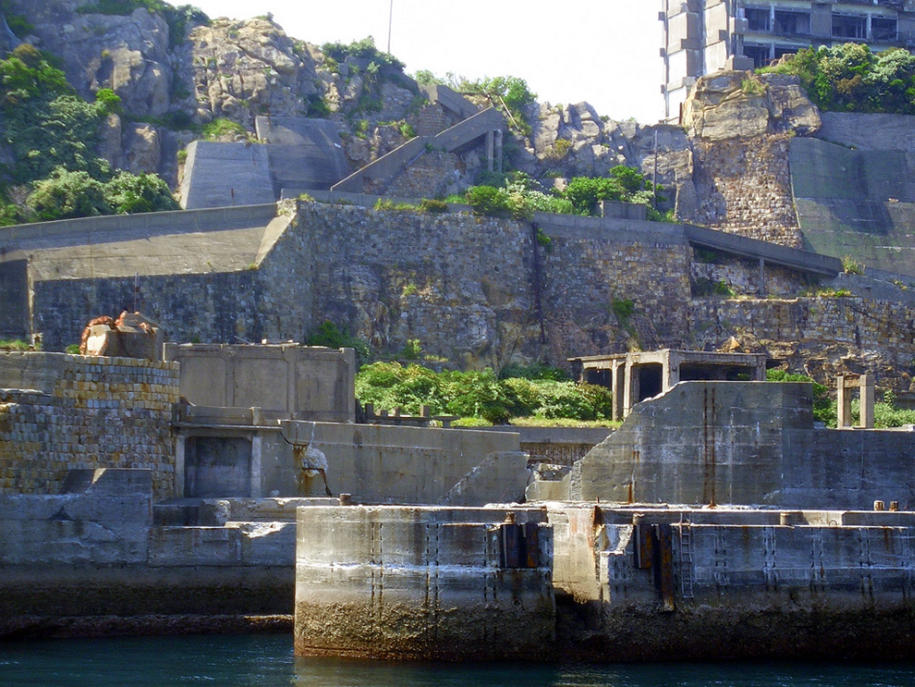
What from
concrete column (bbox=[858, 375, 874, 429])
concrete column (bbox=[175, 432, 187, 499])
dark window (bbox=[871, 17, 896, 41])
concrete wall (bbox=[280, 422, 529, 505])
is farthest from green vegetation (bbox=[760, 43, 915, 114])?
concrete column (bbox=[175, 432, 187, 499])

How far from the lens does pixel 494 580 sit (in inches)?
853

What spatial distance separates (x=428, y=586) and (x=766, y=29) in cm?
6400

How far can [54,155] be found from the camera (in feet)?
196

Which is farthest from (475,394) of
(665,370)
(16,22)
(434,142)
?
(16,22)

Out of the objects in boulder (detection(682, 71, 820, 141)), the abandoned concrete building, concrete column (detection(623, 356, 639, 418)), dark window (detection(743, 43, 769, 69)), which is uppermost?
the abandoned concrete building

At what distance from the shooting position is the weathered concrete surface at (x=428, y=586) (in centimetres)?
2158

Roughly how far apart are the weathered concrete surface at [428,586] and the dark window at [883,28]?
6555 centimetres

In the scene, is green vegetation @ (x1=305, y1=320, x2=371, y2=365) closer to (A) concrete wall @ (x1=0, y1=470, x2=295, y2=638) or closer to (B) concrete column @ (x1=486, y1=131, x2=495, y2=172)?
(B) concrete column @ (x1=486, y1=131, x2=495, y2=172)

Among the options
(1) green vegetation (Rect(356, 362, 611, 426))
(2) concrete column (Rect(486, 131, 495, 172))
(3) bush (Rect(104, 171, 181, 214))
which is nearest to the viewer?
(1) green vegetation (Rect(356, 362, 611, 426))

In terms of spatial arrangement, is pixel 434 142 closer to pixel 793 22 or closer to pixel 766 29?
pixel 766 29

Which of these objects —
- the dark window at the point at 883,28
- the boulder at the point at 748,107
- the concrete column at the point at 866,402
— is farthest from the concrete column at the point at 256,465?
the dark window at the point at 883,28

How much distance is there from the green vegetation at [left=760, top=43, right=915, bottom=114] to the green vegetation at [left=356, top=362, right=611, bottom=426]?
27.5m

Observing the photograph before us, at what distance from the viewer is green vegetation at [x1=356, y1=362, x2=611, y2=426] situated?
46.8 m

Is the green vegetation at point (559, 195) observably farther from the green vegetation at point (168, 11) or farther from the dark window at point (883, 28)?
the dark window at point (883, 28)
